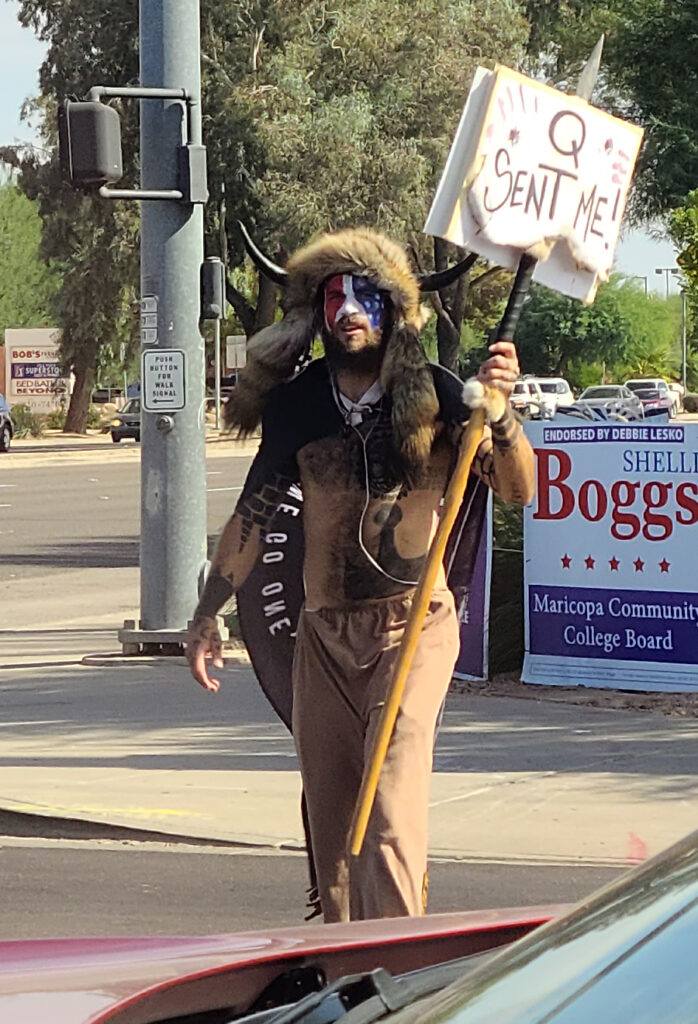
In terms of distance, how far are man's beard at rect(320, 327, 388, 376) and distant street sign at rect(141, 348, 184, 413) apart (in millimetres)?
7066

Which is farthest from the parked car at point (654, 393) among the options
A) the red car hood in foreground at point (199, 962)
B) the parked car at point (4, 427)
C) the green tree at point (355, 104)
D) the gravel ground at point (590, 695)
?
the red car hood in foreground at point (199, 962)

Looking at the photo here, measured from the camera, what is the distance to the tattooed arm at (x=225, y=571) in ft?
16.4

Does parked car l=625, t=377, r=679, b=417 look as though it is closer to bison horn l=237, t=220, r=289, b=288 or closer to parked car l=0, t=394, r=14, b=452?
parked car l=0, t=394, r=14, b=452

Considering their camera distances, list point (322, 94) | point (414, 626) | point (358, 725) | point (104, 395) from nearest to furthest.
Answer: point (414, 626)
point (358, 725)
point (322, 94)
point (104, 395)

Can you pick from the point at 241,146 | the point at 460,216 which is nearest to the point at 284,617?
the point at 460,216

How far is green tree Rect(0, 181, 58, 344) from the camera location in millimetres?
72312

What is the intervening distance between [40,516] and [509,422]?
2125 cm

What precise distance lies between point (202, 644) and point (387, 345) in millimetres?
980

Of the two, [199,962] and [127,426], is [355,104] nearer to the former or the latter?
[127,426]

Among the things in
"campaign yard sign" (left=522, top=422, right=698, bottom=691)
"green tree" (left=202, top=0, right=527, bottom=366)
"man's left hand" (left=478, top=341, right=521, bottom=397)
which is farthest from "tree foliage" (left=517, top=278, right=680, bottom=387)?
"man's left hand" (left=478, top=341, right=521, bottom=397)

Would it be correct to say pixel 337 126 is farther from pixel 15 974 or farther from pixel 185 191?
pixel 15 974

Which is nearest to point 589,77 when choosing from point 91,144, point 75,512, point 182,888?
point 182,888

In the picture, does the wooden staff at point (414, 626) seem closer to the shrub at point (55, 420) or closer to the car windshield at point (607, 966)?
the car windshield at point (607, 966)

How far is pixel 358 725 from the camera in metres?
4.70
